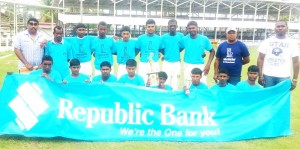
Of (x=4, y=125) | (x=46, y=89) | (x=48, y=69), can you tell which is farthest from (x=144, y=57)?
(x=4, y=125)

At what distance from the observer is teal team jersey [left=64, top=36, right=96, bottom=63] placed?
7577mm

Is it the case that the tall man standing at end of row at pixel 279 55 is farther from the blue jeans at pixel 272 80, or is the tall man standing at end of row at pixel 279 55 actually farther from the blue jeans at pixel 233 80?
the blue jeans at pixel 233 80

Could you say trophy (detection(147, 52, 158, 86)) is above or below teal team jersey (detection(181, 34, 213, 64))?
below

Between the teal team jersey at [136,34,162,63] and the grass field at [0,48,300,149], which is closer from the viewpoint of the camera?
the grass field at [0,48,300,149]

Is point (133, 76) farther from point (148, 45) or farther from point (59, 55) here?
point (59, 55)

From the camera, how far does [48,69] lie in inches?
250

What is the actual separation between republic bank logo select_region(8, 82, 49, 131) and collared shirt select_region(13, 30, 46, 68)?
4.65 ft

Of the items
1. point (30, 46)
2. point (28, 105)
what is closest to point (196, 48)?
point (30, 46)

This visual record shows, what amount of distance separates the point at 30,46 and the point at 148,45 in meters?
2.53

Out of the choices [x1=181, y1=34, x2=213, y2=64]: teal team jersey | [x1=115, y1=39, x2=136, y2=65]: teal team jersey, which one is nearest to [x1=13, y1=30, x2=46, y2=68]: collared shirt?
[x1=115, y1=39, x2=136, y2=65]: teal team jersey

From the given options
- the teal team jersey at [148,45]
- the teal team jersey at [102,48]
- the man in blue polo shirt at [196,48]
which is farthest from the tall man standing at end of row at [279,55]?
the teal team jersey at [102,48]

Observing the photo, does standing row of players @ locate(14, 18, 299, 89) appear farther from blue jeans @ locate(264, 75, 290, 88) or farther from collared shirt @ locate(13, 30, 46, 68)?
blue jeans @ locate(264, 75, 290, 88)

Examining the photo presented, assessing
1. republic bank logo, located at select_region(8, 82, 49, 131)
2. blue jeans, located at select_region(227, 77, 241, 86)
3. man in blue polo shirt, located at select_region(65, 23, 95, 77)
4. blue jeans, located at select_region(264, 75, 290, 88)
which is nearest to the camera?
republic bank logo, located at select_region(8, 82, 49, 131)

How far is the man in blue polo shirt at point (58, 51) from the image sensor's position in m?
7.02
